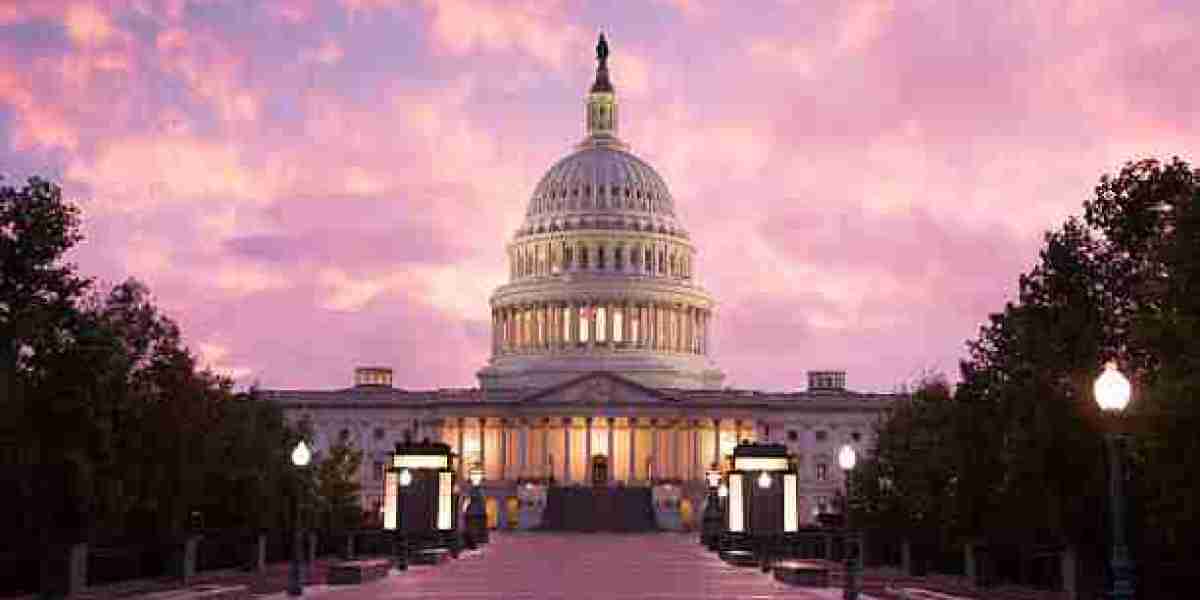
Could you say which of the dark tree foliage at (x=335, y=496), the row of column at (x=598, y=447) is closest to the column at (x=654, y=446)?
the row of column at (x=598, y=447)

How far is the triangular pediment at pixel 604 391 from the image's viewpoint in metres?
191

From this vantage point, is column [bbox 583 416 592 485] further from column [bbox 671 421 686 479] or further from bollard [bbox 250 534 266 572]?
bollard [bbox 250 534 266 572]

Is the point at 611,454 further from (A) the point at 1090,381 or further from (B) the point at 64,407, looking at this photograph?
(B) the point at 64,407

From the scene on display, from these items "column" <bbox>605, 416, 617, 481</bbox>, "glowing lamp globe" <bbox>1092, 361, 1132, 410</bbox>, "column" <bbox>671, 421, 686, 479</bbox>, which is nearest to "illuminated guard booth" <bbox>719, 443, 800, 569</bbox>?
"glowing lamp globe" <bbox>1092, 361, 1132, 410</bbox>

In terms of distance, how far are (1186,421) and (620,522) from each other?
121624 mm

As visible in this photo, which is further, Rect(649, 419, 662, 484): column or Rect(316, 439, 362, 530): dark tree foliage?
Rect(649, 419, 662, 484): column

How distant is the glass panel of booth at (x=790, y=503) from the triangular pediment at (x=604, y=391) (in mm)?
111892

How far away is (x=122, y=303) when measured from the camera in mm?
58969

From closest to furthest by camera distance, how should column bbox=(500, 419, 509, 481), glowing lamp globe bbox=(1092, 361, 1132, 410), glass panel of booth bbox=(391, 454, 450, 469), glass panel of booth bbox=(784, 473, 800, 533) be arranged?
glowing lamp globe bbox=(1092, 361, 1132, 410), glass panel of booth bbox=(784, 473, 800, 533), glass panel of booth bbox=(391, 454, 450, 469), column bbox=(500, 419, 509, 481)

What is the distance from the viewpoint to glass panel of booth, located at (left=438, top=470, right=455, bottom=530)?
83.8 m

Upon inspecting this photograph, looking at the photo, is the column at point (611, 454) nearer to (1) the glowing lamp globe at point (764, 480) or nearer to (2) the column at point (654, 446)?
(2) the column at point (654, 446)

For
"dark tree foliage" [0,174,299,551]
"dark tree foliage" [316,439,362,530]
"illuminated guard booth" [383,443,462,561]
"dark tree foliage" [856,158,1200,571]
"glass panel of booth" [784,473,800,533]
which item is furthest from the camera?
"dark tree foliage" [316,439,362,530]

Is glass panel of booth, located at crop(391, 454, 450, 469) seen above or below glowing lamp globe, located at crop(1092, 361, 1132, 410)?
above

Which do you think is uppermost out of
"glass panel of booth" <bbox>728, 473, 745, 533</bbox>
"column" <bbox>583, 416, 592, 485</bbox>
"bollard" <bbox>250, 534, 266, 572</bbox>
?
"column" <bbox>583, 416, 592, 485</bbox>
